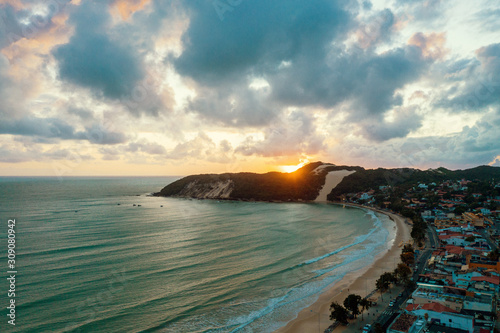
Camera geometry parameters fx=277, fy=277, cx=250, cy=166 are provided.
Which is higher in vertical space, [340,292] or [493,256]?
[493,256]

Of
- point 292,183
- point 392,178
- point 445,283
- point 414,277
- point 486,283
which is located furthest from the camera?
point 292,183

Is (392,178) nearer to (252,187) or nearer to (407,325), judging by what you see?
(252,187)

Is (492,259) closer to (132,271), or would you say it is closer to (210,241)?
(210,241)

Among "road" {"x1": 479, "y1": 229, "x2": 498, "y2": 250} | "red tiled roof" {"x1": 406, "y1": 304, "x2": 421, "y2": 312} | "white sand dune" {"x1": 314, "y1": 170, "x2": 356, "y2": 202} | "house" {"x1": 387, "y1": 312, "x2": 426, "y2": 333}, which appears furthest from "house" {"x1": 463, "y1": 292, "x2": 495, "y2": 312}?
"white sand dune" {"x1": 314, "y1": 170, "x2": 356, "y2": 202}

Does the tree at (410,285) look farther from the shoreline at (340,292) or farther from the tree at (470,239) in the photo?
the tree at (470,239)

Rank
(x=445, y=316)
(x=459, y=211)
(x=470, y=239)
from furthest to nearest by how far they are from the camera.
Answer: (x=459, y=211), (x=470, y=239), (x=445, y=316)

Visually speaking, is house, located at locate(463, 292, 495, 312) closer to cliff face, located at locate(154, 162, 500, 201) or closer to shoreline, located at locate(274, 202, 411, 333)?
shoreline, located at locate(274, 202, 411, 333)

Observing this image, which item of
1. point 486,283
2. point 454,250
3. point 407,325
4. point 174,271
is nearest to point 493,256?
point 454,250
